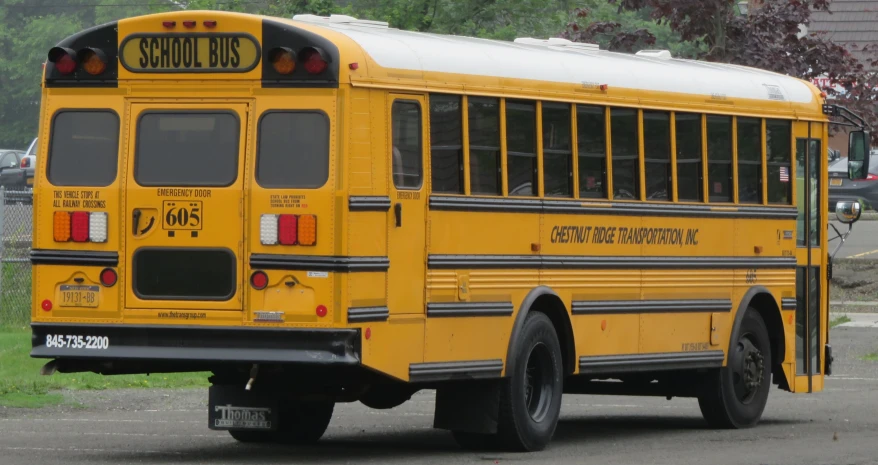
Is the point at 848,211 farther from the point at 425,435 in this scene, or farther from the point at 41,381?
the point at 41,381

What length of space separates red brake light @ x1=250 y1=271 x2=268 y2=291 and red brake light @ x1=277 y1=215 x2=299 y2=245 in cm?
21

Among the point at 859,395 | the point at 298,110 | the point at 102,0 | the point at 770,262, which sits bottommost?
the point at 859,395

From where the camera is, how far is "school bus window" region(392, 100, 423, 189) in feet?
32.9

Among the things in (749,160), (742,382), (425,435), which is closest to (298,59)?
(425,435)

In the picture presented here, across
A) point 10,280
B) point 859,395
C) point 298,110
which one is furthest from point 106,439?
point 10,280

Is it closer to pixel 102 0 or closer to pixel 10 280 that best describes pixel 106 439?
pixel 10 280

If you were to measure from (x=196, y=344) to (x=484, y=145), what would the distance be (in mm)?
2125

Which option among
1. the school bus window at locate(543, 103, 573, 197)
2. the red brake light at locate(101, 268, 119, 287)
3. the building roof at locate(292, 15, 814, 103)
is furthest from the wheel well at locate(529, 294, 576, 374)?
the red brake light at locate(101, 268, 119, 287)

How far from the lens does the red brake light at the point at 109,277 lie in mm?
10055

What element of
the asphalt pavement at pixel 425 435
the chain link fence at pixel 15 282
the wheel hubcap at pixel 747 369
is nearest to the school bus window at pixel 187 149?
the asphalt pavement at pixel 425 435

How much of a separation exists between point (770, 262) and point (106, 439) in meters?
5.09

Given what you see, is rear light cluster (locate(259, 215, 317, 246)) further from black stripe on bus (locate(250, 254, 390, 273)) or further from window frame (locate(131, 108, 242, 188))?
window frame (locate(131, 108, 242, 188))

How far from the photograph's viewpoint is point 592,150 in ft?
38.2

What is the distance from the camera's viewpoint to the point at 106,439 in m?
11.7
